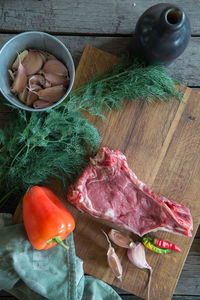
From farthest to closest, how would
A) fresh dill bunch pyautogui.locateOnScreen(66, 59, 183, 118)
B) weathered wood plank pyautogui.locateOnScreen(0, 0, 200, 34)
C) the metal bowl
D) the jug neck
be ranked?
1. weathered wood plank pyautogui.locateOnScreen(0, 0, 200, 34)
2. fresh dill bunch pyautogui.locateOnScreen(66, 59, 183, 118)
3. the metal bowl
4. the jug neck

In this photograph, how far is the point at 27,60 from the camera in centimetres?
124

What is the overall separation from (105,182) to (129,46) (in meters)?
0.72

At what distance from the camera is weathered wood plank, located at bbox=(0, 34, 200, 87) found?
144 cm

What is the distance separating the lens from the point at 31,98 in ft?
4.02

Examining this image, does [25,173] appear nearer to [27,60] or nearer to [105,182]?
[105,182]

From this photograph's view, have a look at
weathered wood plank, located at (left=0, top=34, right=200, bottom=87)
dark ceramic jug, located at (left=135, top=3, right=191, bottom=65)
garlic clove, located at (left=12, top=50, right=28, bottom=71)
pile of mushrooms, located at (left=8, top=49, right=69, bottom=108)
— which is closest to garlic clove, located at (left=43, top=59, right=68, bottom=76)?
pile of mushrooms, located at (left=8, top=49, right=69, bottom=108)

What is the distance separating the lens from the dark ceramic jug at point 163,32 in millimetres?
1024

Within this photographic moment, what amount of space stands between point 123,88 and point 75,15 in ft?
1.64

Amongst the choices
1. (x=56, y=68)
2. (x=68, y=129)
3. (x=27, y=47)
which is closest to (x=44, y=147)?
(x=68, y=129)

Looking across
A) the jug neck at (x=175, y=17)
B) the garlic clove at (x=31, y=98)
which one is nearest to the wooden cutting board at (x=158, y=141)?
the garlic clove at (x=31, y=98)

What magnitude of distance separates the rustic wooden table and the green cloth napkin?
0.74 ft

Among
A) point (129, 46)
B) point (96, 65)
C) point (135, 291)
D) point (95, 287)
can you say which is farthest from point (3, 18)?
point (135, 291)

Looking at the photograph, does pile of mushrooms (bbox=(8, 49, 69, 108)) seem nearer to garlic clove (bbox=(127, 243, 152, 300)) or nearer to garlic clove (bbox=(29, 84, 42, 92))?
garlic clove (bbox=(29, 84, 42, 92))

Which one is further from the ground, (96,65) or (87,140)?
(96,65)
